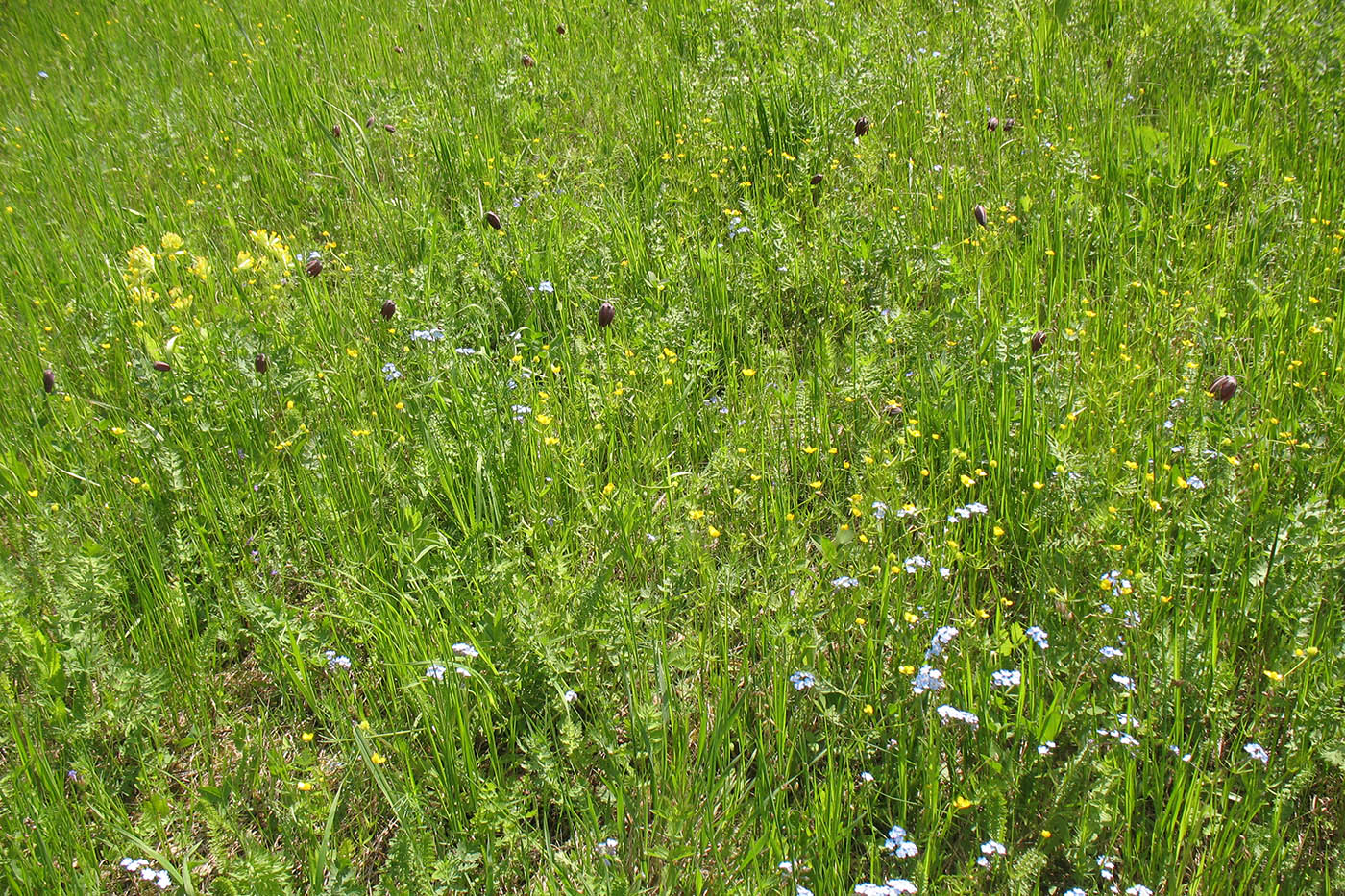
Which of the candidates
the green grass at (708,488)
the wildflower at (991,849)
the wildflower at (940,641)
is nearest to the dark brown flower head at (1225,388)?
the green grass at (708,488)

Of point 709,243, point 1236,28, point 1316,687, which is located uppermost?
point 1236,28

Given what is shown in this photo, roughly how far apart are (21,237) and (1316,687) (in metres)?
4.59

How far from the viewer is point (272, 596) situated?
2.12m

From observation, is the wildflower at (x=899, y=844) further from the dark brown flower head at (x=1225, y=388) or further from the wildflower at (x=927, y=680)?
the dark brown flower head at (x=1225, y=388)

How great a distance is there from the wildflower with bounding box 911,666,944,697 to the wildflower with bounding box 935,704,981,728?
4 centimetres

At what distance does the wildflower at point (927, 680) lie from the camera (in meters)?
1.64

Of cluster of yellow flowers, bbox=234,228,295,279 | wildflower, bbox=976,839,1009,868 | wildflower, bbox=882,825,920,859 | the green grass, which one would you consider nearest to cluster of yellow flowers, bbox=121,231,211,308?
the green grass

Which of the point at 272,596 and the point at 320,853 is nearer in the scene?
the point at 320,853

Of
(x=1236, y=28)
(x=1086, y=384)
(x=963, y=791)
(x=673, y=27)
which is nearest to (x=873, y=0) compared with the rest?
(x=673, y=27)

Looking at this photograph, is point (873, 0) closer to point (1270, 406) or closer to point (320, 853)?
point (1270, 406)

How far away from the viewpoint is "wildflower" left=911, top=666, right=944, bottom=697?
5.37 ft

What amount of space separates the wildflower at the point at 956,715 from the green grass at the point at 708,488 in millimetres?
62

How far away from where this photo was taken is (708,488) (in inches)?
90.7

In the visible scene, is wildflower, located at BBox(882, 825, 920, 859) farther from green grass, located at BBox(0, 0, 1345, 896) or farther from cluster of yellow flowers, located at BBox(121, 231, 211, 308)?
cluster of yellow flowers, located at BBox(121, 231, 211, 308)
